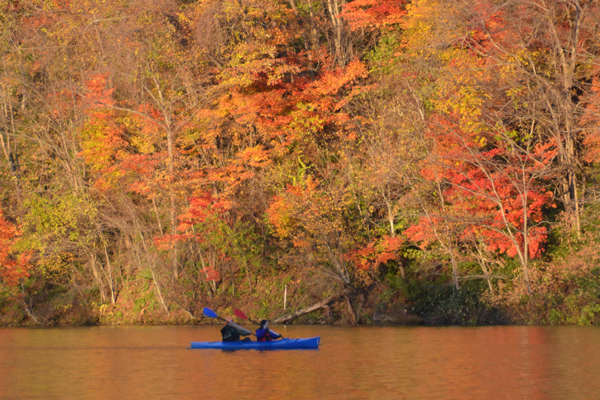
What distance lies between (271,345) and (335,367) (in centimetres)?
381

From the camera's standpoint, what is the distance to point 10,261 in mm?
30453

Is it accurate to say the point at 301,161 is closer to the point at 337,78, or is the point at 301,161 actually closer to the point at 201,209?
the point at 337,78

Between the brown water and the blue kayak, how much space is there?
21 cm

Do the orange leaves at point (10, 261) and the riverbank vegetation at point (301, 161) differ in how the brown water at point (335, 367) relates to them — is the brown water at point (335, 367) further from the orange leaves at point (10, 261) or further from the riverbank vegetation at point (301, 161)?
the orange leaves at point (10, 261)

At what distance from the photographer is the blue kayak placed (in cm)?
1802

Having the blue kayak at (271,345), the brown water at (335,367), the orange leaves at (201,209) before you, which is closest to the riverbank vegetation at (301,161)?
the orange leaves at (201,209)

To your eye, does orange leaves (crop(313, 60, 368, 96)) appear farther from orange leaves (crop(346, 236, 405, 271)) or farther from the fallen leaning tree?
the fallen leaning tree

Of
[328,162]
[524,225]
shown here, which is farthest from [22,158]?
[524,225]

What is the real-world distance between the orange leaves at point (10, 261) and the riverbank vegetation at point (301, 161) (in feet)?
0.36

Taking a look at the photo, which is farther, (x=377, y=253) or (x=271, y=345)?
(x=377, y=253)

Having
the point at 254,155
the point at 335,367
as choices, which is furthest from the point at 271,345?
the point at 254,155

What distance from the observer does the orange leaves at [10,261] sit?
99.2 ft

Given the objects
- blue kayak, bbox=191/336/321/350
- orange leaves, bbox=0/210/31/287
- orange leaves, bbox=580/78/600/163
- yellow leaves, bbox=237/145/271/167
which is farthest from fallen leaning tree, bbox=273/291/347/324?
orange leaves, bbox=0/210/31/287

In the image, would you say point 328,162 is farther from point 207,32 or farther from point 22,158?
point 22,158
